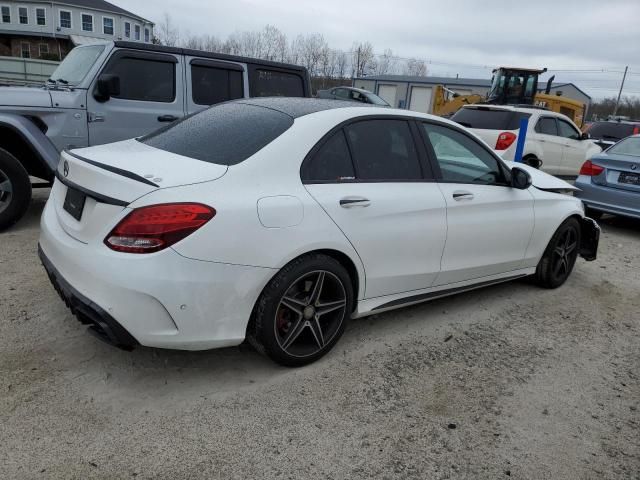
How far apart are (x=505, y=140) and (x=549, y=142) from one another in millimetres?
1488

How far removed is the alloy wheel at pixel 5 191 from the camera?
17.1 ft

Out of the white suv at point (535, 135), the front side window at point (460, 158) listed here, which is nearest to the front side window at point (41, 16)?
the white suv at point (535, 135)

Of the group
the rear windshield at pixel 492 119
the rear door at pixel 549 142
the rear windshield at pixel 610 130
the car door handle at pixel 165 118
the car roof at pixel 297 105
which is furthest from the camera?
the rear windshield at pixel 610 130

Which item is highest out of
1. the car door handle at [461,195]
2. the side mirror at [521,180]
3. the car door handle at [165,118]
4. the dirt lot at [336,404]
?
the car door handle at [165,118]

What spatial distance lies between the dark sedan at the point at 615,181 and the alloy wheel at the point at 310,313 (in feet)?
18.1

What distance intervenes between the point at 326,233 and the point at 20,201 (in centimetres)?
387

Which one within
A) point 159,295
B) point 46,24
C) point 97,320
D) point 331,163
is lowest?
point 97,320

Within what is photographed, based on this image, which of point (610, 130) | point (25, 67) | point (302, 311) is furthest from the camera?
point (25, 67)

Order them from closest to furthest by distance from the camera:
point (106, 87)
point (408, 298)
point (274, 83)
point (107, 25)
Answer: point (408, 298) → point (106, 87) → point (274, 83) → point (107, 25)

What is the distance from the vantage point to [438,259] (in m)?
3.79

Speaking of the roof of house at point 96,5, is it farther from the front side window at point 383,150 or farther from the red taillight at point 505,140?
the front side window at point 383,150

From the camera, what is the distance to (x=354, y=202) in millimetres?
3211

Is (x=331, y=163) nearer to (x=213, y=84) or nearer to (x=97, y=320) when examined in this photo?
(x=97, y=320)

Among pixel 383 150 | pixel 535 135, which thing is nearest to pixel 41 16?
pixel 535 135
